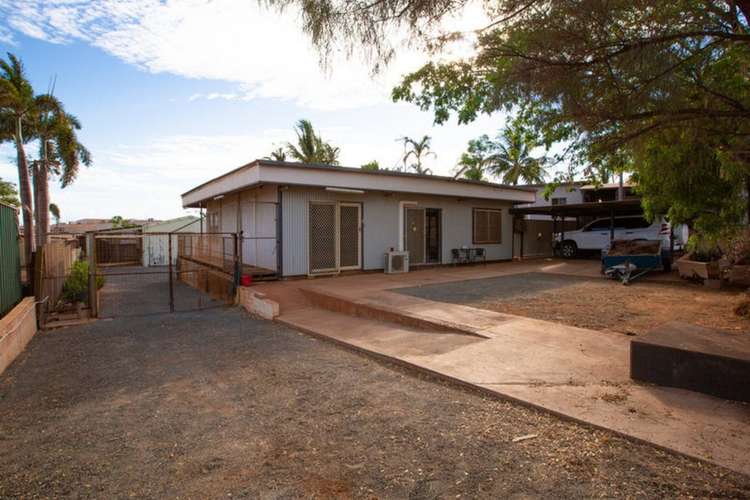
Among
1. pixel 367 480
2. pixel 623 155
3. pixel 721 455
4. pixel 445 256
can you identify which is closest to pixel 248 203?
pixel 445 256

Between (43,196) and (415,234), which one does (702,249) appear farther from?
(43,196)

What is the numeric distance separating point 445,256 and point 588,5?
462 inches

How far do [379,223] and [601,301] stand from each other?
22.4 ft

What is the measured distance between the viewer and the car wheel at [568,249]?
19.7 metres

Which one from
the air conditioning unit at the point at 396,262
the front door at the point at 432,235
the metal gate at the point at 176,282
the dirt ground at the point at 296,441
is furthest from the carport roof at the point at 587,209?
the dirt ground at the point at 296,441

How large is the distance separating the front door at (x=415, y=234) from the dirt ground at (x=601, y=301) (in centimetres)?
331

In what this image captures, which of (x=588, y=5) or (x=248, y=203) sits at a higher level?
(x=588, y=5)

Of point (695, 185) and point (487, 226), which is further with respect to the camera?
point (487, 226)

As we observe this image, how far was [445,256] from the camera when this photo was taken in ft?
51.4

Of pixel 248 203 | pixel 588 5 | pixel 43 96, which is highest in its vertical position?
pixel 43 96

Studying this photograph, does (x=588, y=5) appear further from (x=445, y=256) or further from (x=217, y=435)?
(x=445, y=256)

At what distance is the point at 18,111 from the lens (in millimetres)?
17094

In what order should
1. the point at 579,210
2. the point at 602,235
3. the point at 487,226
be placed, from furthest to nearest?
the point at 602,235, the point at 579,210, the point at 487,226

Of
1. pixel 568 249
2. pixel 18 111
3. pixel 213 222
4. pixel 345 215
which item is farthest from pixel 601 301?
pixel 18 111
